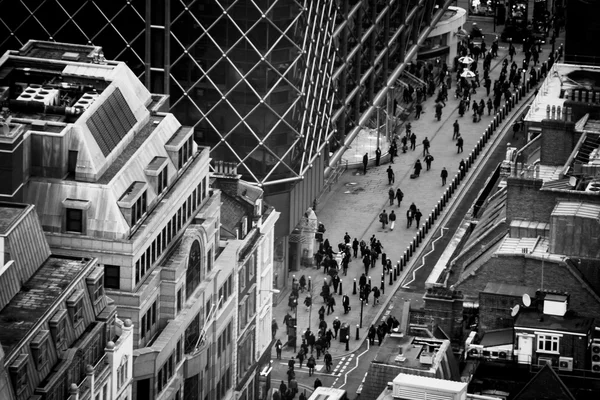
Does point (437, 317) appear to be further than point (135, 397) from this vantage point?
Yes

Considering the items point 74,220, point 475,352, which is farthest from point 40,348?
point 475,352

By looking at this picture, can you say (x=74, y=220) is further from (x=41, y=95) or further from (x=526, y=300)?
(x=526, y=300)

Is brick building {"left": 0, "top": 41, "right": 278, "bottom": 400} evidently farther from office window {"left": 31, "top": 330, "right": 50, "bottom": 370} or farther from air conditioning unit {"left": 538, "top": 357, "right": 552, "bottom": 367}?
air conditioning unit {"left": 538, "top": 357, "right": 552, "bottom": 367}

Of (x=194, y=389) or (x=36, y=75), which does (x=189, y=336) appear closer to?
(x=194, y=389)

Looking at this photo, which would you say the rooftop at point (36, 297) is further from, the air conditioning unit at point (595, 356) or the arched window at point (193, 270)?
the air conditioning unit at point (595, 356)

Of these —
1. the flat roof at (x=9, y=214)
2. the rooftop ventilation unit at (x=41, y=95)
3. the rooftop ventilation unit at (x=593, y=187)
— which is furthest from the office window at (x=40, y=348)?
the rooftop ventilation unit at (x=593, y=187)

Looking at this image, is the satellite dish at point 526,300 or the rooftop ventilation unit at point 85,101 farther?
the satellite dish at point 526,300

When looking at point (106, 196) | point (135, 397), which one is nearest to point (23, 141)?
point (106, 196)

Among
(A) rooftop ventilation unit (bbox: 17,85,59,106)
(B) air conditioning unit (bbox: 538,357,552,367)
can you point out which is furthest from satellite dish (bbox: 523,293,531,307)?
(A) rooftop ventilation unit (bbox: 17,85,59,106)
